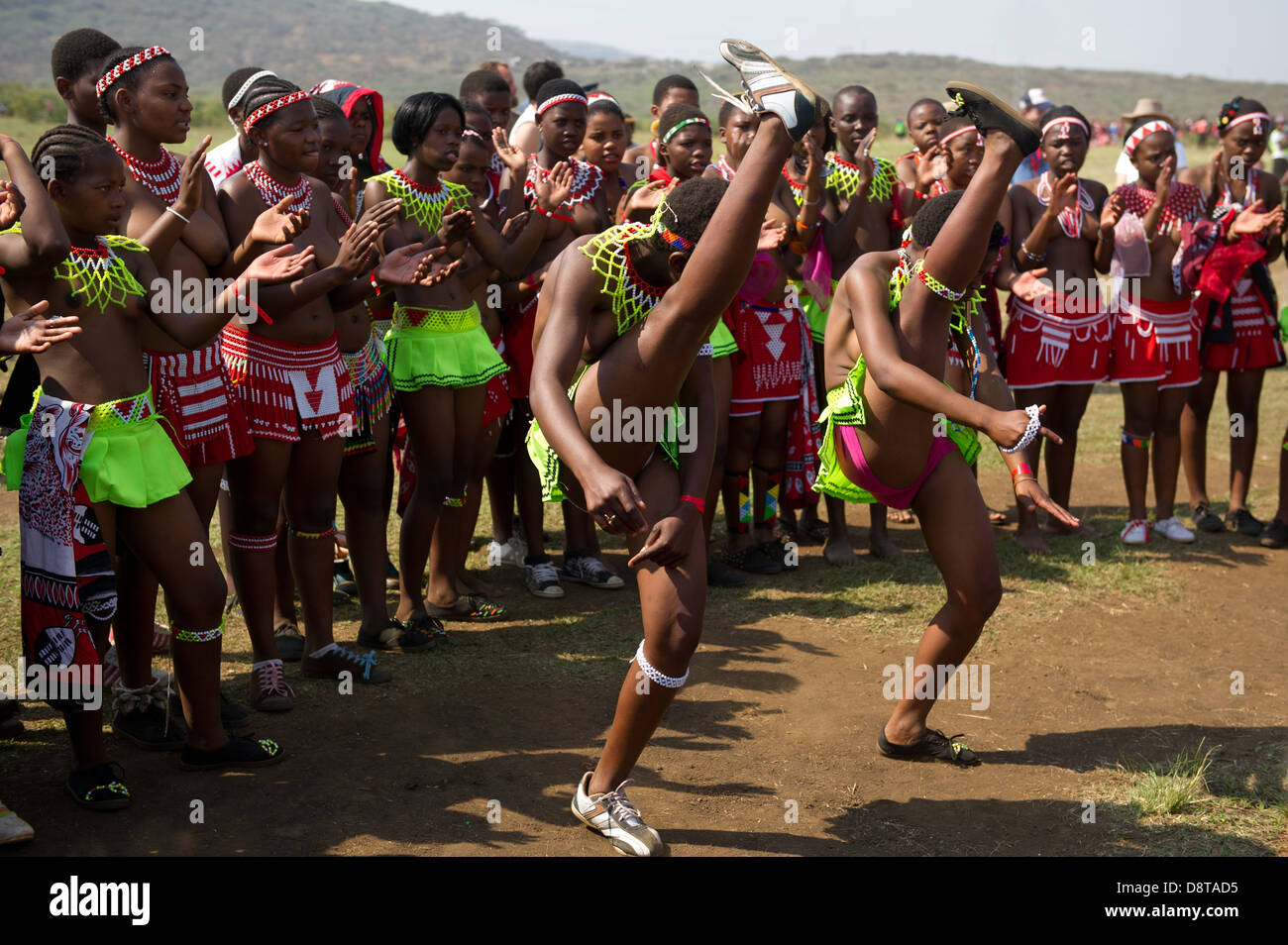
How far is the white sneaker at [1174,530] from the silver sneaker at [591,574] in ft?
11.6

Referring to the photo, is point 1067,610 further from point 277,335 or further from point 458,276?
point 277,335

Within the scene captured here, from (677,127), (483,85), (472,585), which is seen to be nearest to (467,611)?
(472,585)

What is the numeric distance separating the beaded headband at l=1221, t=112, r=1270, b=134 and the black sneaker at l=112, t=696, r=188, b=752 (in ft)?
23.5

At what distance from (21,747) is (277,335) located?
182 centimetres

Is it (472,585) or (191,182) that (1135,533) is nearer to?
(472,585)

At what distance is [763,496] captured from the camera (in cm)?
715

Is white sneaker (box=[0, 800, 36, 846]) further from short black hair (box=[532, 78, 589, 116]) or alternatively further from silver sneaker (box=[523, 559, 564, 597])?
short black hair (box=[532, 78, 589, 116])

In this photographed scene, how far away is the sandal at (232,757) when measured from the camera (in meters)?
4.37

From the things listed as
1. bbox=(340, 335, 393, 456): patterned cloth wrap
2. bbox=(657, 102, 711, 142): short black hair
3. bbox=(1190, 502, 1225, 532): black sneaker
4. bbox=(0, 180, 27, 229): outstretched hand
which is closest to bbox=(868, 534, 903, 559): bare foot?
bbox=(1190, 502, 1225, 532): black sneaker

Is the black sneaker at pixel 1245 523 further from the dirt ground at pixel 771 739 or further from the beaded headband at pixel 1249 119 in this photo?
the beaded headband at pixel 1249 119

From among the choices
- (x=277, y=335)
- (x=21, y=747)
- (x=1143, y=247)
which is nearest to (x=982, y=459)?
(x=1143, y=247)

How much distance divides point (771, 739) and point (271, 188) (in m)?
3.00

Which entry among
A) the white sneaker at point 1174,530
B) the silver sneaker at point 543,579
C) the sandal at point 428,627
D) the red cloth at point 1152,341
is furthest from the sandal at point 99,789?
the white sneaker at point 1174,530

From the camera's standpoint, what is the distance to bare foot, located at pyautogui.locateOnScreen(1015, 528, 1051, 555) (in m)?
7.38
